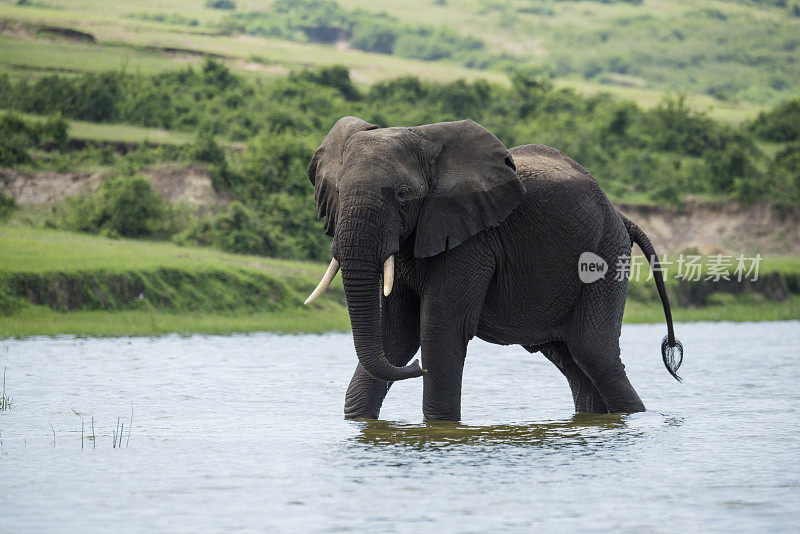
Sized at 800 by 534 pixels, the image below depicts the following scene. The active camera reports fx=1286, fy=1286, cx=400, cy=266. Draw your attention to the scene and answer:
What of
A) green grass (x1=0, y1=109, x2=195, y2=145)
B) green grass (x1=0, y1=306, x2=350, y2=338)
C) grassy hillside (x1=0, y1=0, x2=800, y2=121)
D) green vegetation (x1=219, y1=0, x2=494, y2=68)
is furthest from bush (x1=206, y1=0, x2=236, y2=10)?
green grass (x1=0, y1=306, x2=350, y2=338)

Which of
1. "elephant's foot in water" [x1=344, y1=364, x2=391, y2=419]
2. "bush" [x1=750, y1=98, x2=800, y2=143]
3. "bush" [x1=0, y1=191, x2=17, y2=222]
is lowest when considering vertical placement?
"elephant's foot in water" [x1=344, y1=364, x2=391, y2=419]

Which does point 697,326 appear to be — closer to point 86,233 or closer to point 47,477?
point 86,233

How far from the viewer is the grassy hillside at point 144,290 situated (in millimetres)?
23469

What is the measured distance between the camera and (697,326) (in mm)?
31047

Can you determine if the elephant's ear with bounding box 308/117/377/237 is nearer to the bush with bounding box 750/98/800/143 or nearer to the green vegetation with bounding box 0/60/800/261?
the green vegetation with bounding box 0/60/800/261

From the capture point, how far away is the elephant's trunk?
33.7ft

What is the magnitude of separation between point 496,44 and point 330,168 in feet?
353

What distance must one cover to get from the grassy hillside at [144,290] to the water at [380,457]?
5631 millimetres

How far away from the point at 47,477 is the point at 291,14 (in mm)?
106747

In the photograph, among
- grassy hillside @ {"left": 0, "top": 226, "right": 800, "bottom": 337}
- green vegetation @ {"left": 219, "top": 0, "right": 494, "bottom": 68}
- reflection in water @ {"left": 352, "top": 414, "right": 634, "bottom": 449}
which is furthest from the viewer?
green vegetation @ {"left": 219, "top": 0, "right": 494, "bottom": 68}

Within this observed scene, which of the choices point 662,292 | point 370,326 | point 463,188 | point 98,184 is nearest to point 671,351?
point 662,292

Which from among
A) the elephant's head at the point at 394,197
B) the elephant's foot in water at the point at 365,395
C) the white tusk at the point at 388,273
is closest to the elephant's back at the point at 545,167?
the elephant's head at the point at 394,197

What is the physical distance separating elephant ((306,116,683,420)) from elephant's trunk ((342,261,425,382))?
11mm

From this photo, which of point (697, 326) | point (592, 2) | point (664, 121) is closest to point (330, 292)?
point (697, 326)
